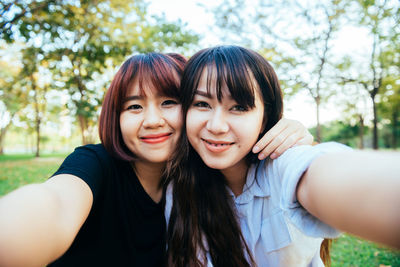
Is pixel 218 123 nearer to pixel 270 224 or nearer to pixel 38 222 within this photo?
pixel 270 224

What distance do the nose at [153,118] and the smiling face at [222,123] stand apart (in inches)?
10.2

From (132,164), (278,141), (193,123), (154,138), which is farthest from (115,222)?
(278,141)

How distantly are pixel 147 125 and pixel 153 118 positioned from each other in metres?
0.07

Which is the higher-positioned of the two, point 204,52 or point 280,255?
point 204,52

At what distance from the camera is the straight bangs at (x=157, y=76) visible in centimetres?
172

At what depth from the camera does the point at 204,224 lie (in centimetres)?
180

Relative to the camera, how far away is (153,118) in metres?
1.67

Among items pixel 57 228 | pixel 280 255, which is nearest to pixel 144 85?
pixel 57 228

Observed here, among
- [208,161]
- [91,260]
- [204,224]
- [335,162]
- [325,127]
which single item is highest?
[335,162]

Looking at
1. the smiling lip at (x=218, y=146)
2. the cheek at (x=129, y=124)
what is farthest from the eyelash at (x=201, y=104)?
the cheek at (x=129, y=124)

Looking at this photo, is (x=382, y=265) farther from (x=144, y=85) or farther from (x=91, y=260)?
(x=144, y=85)

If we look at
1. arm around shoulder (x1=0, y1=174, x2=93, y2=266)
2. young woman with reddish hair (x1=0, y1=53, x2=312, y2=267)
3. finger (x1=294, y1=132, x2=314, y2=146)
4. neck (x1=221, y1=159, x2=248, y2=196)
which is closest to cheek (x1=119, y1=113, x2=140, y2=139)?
young woman with reddish hair (x1=0, y1=53, x2=312, y2=267)

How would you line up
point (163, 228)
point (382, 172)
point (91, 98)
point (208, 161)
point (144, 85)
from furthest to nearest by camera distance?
point (91, 98), point (163, 228), point (144, 85), point (208, 161), point (382, 172)

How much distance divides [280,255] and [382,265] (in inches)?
83.0
